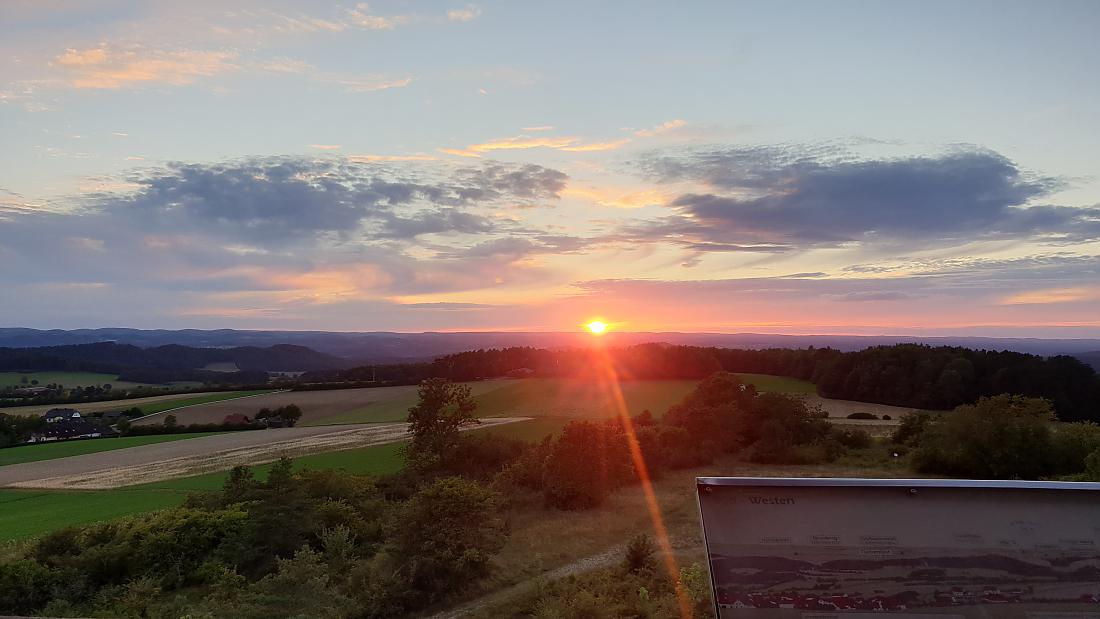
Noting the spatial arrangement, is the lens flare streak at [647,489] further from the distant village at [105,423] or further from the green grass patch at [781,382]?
the distant village at [105,423]

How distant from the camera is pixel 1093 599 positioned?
3.09 metres

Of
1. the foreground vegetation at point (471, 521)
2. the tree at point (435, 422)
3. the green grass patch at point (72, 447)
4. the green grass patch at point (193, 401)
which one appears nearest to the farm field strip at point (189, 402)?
the green grass patch at point (193, 401)

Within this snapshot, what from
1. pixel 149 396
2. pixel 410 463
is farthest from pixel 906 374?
pixel 149 396

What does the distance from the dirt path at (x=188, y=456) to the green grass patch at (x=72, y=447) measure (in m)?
1.65

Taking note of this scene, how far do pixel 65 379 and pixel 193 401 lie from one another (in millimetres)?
30760

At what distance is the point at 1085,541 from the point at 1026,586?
0.45 meters

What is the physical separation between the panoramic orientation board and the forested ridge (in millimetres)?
36311

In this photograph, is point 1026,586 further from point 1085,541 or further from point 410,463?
point 410,463

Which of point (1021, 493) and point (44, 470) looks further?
point (44, 470)

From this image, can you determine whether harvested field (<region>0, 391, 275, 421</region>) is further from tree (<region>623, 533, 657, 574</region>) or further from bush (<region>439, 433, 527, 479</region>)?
tree (<region>623, 533, 657, 574</region>)

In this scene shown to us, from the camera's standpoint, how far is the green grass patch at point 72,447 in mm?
35781

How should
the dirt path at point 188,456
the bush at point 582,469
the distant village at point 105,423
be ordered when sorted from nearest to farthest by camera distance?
the bush at point 582,469 → the dirt path at point 188,456 → the distant village at point 105,423

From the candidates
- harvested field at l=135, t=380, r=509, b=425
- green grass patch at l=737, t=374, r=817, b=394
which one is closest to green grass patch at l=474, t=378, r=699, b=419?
harvested field at l=135, t=380, r=509, b=425

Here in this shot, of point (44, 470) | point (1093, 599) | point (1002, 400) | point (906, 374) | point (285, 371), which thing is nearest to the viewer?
point (1093, 599)
